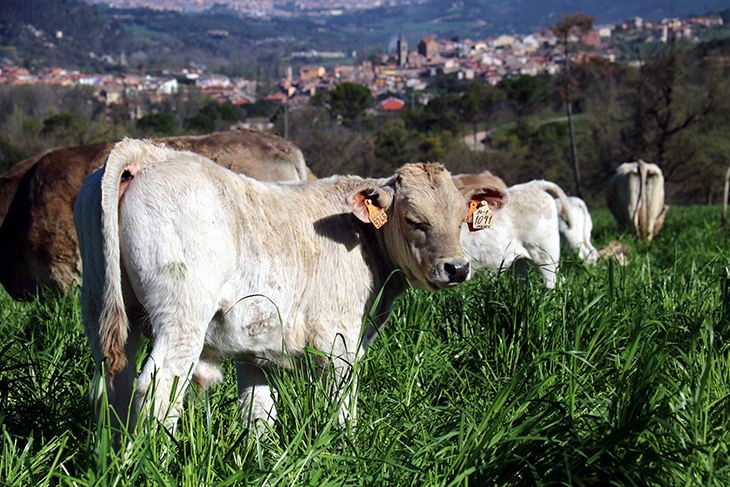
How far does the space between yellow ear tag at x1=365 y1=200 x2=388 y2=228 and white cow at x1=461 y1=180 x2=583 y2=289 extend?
3039mm

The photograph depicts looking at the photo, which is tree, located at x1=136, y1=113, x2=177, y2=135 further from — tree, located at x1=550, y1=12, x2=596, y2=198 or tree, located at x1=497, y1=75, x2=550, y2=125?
tree, located at x1=497, y1=75, x2=550, y2=125

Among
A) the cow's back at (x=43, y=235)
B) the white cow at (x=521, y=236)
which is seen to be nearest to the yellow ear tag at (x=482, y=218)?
the white cow at (x=521, y=236)

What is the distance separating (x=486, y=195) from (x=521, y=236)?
272cm

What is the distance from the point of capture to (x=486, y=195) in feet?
13.2

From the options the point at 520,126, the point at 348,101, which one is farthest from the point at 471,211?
the point at 348,101

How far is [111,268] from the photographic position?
2635mm

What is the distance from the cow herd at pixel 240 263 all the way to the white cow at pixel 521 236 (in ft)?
7.82

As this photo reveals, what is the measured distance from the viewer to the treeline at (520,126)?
3619 cm

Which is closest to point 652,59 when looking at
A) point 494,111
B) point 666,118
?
point 666,118

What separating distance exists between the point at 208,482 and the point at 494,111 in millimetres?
91156

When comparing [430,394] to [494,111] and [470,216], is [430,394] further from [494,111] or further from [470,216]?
[494,111]

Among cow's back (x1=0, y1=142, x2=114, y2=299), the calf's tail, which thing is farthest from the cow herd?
cow's back (x1=0, y1=142, x2=114, y2=299)

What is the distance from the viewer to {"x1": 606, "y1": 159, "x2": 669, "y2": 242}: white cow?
12062 millimetres

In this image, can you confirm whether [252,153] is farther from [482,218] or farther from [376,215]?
[376,215]
